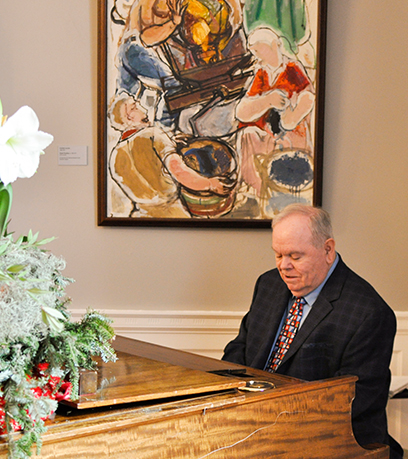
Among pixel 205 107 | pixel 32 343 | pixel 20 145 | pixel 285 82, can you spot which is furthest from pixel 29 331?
pixel 285 82

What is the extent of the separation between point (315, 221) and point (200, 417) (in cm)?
147

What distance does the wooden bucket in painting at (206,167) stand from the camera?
130 inches

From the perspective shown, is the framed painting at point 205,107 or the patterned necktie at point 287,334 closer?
the patterned necktie at point 287,334

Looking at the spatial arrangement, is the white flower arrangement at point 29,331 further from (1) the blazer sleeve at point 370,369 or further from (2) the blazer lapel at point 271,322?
(2) the blazer lapel at point 271,322

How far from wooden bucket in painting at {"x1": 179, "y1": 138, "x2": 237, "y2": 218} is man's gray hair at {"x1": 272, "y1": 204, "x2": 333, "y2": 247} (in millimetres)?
784

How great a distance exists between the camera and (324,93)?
10.8 ft

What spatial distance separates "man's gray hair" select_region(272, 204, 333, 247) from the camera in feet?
8.21

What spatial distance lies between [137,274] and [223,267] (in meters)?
0.51

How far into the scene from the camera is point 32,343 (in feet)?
3.40

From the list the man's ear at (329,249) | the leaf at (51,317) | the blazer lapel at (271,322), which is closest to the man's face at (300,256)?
the man's ear at (329,249)

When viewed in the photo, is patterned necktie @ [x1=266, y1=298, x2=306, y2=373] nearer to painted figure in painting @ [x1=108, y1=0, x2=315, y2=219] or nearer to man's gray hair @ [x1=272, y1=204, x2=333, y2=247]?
man's gray hair @ [x1=272, y1=204, x2=333, y2=247]

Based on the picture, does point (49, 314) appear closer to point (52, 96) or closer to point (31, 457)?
point (31, 457)

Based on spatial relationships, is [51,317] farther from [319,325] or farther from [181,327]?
[181,327]

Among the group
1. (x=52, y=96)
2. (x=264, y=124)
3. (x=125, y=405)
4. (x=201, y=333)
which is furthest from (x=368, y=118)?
(x=125, y=405)
